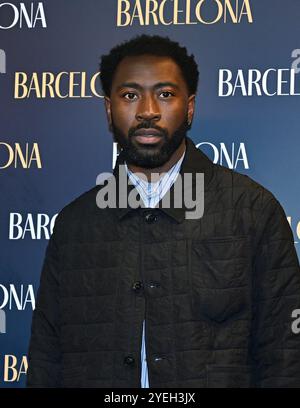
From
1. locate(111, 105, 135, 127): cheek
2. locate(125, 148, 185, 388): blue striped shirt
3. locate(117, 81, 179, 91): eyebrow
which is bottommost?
locate(125, 148, 185, 388): blue striped shirt

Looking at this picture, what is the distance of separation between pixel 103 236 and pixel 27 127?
740mm

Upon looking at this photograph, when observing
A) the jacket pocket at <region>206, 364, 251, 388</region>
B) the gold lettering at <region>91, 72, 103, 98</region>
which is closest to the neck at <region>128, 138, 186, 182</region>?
the gold lettering at <region>91, 72, 103, 98</region>

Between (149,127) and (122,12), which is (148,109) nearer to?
(149,127)

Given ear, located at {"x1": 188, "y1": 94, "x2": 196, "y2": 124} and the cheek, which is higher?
ear, located at {"x1": 188, "y1": 94, "x2": 196, "y2": 124}

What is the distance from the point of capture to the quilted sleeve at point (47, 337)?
8.36 ft

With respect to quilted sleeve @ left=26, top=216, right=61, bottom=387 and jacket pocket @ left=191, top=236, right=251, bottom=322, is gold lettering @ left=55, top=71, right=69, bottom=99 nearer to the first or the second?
quilted sleeve @ left=26, top=216, right=61, bottom=387

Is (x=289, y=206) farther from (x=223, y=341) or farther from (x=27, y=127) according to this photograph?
(x=27, y=127)

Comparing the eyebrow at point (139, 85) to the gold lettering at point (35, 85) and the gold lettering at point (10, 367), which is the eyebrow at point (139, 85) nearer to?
the gold lettering at point (35, 85)

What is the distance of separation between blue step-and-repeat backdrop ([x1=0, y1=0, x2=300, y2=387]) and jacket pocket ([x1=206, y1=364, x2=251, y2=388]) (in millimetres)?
725

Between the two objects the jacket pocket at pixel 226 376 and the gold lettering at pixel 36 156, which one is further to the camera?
the gold lettering at pixel 36 156

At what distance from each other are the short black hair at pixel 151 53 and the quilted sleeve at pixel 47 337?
645 mm

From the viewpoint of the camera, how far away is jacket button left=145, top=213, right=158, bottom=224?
2535 mm

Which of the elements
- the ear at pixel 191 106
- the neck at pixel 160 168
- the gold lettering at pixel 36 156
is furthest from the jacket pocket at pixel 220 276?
the gold lettering at pixel 36 156

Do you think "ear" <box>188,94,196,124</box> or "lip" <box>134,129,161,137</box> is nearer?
"lip" <box>134,129,161,137</box>
